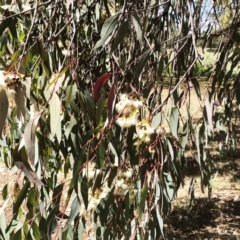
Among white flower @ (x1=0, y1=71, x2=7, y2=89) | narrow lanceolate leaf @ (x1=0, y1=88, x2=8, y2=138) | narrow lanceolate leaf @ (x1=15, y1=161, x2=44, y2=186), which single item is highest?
white flower @ (x1=0, y1=71, x2=7, y2=89)

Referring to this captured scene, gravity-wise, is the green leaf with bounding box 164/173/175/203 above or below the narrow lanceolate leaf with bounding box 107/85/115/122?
below

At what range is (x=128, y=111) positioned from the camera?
0.89 metres

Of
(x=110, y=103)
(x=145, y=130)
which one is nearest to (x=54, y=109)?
(x=110, y=103)

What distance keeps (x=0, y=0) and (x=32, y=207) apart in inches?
30.3

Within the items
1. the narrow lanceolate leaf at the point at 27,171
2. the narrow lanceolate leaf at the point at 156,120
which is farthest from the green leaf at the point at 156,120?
the narrow lanceolate leaf at the point at 27,171

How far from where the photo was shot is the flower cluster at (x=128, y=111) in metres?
0.88

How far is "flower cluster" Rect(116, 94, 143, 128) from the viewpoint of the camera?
88cm

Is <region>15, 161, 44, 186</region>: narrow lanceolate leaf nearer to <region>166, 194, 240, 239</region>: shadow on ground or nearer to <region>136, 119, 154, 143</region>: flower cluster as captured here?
<region>136, 119, 154, 143</region>: flower cluster

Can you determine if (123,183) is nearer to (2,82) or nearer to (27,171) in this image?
(27,171)

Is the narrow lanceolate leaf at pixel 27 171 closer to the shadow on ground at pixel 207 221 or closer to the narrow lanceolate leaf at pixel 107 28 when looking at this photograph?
the narrow lanceolate leaf at pixel 107 28

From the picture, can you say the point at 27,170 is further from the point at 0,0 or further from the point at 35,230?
the point at 0,0

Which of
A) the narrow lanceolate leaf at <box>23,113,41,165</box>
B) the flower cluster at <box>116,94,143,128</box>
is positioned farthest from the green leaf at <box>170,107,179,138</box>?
the narrow lanceolate leaf at <box>23,113,41,165</box>

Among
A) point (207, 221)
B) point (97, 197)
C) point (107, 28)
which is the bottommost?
point (207, 221)

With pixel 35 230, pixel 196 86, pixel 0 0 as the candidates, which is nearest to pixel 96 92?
pixel 196 86
